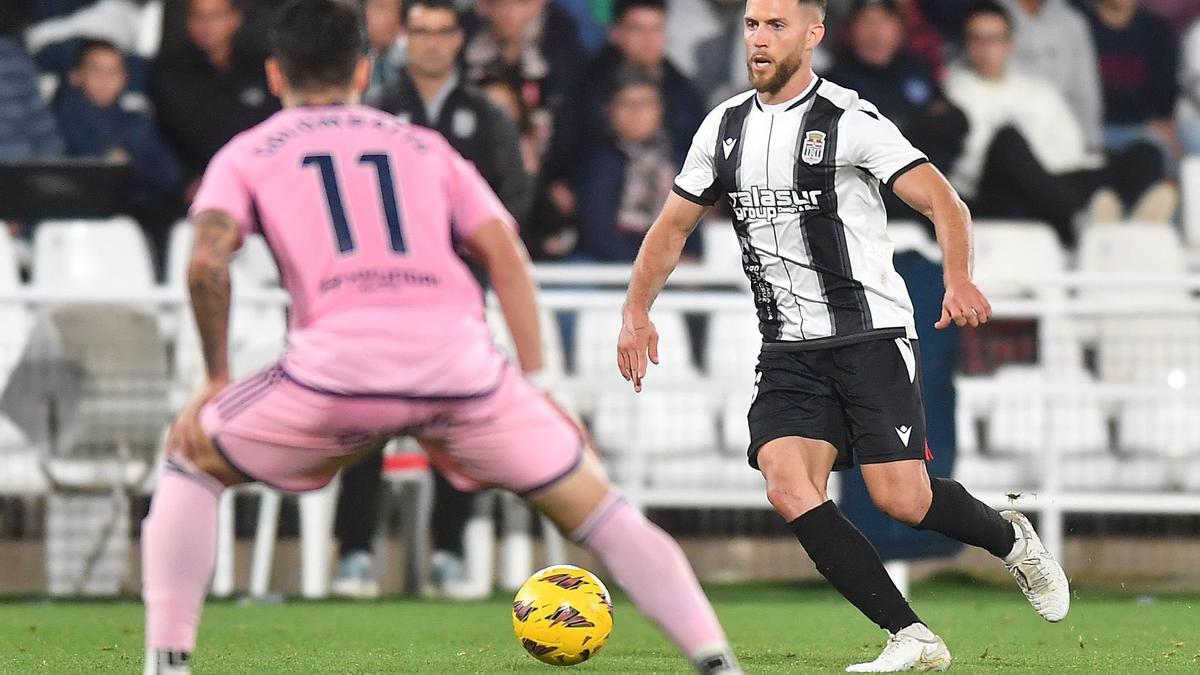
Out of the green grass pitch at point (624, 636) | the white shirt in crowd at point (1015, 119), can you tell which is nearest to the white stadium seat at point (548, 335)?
the green grass pitch at point (624, 636)

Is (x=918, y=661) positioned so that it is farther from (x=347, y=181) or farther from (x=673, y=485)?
(x=673, y=485)

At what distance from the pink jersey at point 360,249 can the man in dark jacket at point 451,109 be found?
18.9 ft

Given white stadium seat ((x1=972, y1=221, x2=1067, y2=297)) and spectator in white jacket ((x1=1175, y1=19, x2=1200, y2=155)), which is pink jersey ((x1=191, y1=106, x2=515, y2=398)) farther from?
spectator in white jacket ((x1=1175, y1=19, x2=1200, y2=155))

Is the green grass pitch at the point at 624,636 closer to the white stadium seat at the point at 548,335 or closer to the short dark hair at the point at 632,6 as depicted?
the white stadium seat at the point at 548,335

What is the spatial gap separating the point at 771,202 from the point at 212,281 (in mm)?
2508

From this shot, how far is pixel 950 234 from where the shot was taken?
6.30 meters

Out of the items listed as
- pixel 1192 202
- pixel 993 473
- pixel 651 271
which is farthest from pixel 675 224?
pixel 1192 202

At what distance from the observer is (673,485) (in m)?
10.6

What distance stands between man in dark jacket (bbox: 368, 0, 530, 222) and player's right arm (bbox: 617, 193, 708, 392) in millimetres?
3758

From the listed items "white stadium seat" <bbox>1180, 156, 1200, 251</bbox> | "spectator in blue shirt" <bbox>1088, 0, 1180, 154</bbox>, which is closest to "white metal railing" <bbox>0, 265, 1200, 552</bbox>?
"white stadium seat" <bbox>1180, 156, 1200, 251</bbox>

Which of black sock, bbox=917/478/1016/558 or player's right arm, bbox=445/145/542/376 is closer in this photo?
player's right arm, bbox=445/145/542/376

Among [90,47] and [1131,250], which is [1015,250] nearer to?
[1131,250]

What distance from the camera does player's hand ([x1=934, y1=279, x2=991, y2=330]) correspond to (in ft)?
20.2

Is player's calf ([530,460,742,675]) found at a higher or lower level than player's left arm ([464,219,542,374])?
lower
